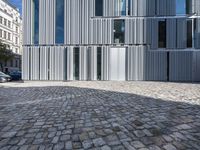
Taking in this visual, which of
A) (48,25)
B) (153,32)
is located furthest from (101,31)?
(48,25)

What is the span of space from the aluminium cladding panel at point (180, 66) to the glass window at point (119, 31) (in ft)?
18.4

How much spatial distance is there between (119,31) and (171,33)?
18.1 feet

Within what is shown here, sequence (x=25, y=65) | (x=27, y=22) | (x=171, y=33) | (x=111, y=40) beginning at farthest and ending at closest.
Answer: (x=27, y=22), (x=25, y=65), (x=111, y=40), (x=171, y=33)

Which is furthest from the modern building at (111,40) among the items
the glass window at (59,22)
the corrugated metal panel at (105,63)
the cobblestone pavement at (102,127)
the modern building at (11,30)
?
the modern building at (11,30)

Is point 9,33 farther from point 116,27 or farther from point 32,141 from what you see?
point 32,141

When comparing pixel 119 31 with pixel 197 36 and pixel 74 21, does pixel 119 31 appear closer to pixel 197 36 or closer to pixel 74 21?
pixel 74 21

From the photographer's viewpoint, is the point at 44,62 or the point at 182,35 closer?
the point at 182,35

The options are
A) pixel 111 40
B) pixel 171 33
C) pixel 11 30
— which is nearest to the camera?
pixel 171 33

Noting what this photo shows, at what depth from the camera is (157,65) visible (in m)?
23.3

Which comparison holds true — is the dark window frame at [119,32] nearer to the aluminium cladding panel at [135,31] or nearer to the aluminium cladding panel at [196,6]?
the aluminium cladding panel at [135,31]

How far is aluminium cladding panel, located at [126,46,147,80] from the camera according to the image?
23.2 m

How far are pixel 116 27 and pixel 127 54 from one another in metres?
3.21

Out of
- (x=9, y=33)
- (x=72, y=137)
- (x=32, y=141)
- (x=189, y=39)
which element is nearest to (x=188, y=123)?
(x=72, y=137)

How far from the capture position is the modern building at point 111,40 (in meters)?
23.2
